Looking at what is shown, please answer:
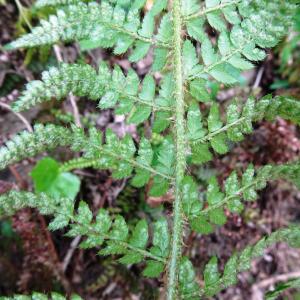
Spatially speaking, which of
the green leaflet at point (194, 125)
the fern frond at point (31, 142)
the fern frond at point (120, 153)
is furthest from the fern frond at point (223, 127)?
the fern frond at point (31, 142)

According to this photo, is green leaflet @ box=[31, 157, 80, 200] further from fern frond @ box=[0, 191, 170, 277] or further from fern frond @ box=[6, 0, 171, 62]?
fern frond @ box=[6, 0, 171, 62]

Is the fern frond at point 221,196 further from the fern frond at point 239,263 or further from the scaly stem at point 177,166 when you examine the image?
the fern frond at point 239,263

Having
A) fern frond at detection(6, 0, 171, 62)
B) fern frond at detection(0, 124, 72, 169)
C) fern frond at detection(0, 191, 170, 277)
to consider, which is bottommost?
fern frond at detection(0, 191, 170, 277)

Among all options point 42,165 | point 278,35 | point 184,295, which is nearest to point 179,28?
point 278,35

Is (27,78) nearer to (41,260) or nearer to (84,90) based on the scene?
(41,260)

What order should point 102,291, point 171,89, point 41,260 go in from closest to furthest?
point 171,89 < point 41,260 < point 102,291

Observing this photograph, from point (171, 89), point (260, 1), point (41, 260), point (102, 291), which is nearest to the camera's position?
point (260, 1)

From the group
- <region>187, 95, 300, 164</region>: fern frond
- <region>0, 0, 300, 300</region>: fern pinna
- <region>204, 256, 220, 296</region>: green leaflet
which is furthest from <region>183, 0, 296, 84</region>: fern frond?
<region>204, 256, 220, 296</region>: green leaflet
